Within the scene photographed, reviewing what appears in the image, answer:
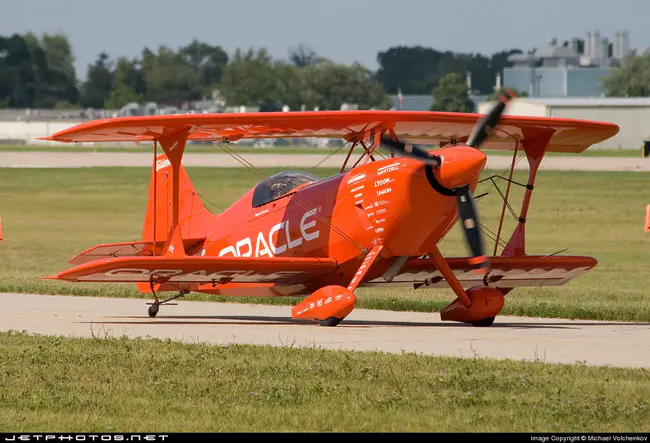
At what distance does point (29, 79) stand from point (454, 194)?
578ft

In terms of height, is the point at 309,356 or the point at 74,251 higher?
the point at 309,356

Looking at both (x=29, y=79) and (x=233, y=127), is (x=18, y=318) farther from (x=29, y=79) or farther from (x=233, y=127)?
(x=29, y=79)

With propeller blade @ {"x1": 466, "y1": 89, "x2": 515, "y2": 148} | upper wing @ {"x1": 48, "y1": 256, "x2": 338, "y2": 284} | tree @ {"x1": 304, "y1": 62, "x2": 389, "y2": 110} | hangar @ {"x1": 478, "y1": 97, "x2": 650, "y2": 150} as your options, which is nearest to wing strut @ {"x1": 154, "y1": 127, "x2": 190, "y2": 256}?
upper wing @ {"x1": 48, "y1": 256, "x2": 338, "y2": 284}

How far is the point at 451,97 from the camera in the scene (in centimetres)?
15038

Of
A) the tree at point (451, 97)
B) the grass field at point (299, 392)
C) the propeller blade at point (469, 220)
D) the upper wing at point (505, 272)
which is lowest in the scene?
the tree at point (451, 97)

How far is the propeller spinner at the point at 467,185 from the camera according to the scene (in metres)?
16.6

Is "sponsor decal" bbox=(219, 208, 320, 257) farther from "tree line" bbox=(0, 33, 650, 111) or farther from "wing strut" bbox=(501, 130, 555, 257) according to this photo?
"tree line" bbox=(0, 33, 650, 111)

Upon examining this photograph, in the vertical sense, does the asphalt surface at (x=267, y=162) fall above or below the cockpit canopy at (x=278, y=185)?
below

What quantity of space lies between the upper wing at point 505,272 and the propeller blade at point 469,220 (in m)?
2.08

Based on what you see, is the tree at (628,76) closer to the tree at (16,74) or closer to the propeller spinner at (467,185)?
the tree at (16,74)

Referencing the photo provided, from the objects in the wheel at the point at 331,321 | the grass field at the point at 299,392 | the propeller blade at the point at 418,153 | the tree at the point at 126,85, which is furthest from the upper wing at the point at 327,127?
the tree at the point at 126,85

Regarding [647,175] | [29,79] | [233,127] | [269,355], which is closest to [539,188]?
[647,175]

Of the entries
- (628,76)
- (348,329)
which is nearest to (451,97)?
(628,76)

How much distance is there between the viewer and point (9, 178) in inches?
2510
